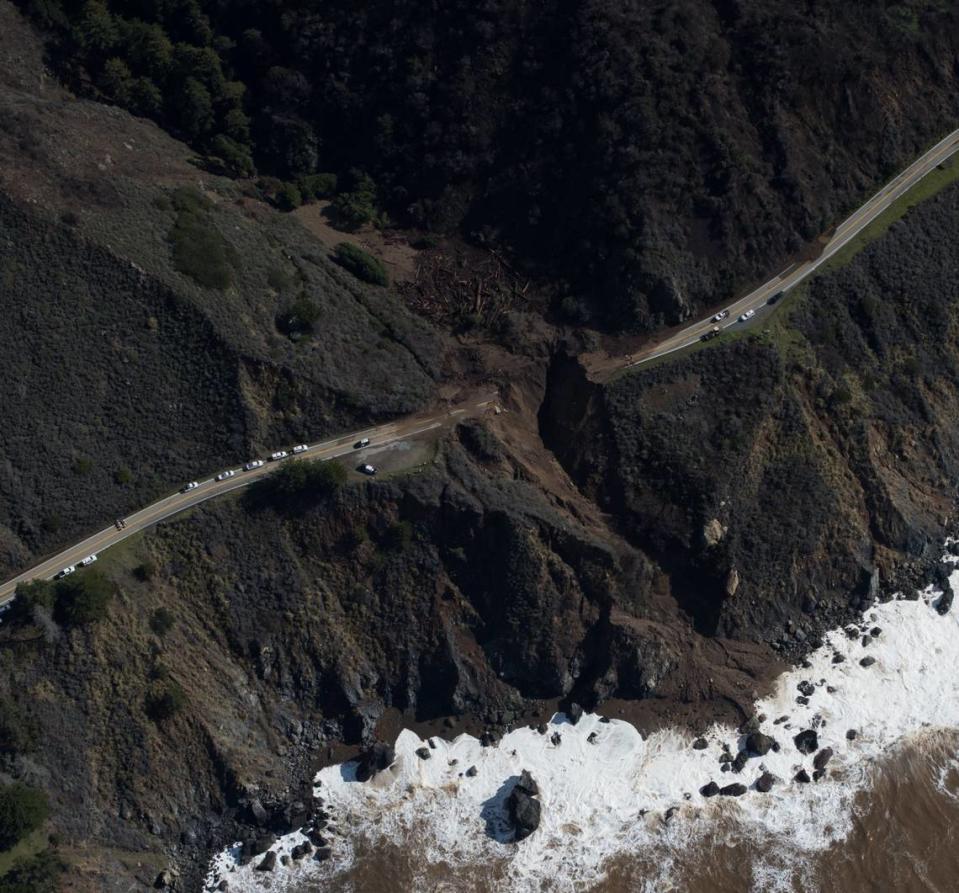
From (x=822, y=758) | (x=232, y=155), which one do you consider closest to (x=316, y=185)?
(x=232, y=155)

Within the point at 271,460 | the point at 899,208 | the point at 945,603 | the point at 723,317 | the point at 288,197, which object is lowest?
the point at 945,603

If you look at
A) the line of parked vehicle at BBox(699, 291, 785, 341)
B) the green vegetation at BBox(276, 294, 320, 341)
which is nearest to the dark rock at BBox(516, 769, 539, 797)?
the line of parked vehicle at BBox(699, 291, 785, 341)

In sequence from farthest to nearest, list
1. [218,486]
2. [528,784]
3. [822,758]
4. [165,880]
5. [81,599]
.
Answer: [822,758] < [218,486] < [528,784] < [165,880] < [81,599]

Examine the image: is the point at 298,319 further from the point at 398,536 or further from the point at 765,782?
the point at 765,782

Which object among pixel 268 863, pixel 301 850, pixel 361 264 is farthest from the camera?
pixel 361 264

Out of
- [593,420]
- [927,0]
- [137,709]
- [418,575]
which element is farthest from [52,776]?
[927,0]

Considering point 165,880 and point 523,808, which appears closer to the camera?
point 165,880

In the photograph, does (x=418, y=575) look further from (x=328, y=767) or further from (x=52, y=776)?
(x=52, y=776)
